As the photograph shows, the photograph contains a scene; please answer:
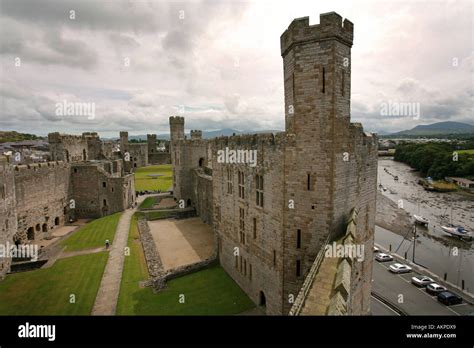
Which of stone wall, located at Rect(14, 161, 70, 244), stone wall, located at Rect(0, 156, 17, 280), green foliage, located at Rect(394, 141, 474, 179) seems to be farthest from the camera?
green foliage, located at Rect(394, 141, 474, 179)

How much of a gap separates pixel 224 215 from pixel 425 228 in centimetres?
3730

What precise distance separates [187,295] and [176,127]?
3055cm

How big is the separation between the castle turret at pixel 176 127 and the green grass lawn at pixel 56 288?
24.3 meters

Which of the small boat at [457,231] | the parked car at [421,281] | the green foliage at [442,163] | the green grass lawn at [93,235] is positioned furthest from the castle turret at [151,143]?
the green foliage at [442,163]

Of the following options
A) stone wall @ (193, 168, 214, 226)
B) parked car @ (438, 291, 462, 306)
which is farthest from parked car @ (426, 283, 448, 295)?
stone wall @ (193, 168, 214, 226)

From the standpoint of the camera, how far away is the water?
96.3 ft

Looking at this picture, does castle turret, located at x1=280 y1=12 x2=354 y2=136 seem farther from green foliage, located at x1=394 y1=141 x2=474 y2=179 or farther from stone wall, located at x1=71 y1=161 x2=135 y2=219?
green foliage, located at x1=394 y1=141 x2=474 y2=179

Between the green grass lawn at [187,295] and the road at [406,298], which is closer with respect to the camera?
the green grass lawn at [187,295]

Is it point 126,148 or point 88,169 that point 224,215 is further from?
point 126,148

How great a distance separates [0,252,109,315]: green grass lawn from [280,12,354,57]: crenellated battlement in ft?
54.9

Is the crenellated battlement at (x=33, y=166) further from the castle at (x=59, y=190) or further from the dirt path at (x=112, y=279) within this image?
the dirt path at (x=112, y=279)

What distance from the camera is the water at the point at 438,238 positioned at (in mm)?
29344

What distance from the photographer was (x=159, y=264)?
20391mm
